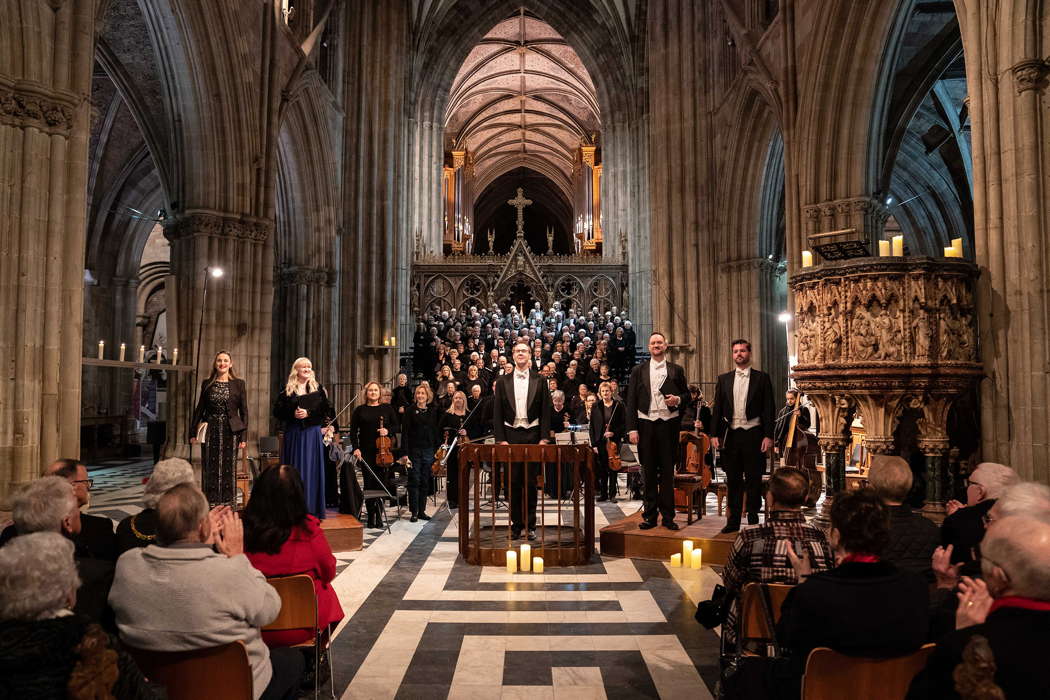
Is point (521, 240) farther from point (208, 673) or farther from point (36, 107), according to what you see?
point (208, 673)

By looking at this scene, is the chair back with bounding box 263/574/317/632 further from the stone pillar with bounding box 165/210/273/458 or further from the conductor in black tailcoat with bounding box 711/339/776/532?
the stone pillar with bounding box 165/210/273/458

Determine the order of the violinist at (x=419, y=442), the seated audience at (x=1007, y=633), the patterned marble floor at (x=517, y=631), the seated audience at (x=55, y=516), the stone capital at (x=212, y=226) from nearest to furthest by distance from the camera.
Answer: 1. the seated audience at (x=1007, y=633)
2. the seated audience at (x=55, y=516)
3. the patterned marble floor at (x=517, y=631)
4. the violinist at (x=419, y=442)
5. the stone capital at (x=212, y=226)

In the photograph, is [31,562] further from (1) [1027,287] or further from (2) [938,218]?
(2) [938,218]

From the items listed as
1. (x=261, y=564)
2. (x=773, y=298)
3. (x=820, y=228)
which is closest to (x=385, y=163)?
(x=773, y=298)

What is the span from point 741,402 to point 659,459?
79cm

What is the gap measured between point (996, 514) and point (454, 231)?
30.8m

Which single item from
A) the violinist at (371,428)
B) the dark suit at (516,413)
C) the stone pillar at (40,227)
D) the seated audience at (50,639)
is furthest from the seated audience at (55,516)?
the violinist at (371,428)

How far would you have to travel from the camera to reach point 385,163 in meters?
17.8

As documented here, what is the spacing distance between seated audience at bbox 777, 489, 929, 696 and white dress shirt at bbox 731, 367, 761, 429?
3.55 metres

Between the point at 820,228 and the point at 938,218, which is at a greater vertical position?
the point at 938,218

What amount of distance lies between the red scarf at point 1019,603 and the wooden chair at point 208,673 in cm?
190

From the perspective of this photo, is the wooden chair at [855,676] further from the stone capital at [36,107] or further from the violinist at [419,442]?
the stone capital at [36,107]

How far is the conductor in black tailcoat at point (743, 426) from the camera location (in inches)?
228

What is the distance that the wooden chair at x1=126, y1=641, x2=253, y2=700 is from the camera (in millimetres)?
2123
